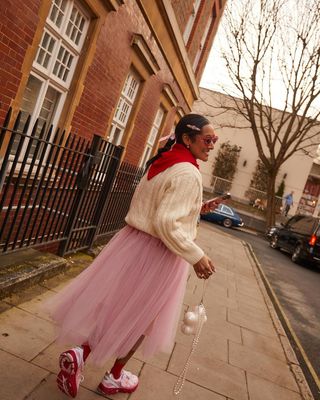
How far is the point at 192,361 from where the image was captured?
4016 mm

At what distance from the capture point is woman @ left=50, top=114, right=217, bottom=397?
2.58 metres

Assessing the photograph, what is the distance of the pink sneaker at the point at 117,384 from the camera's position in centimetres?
284

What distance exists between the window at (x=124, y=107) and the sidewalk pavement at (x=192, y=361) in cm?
464

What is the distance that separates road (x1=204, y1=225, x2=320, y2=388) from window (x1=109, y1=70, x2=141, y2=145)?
17.1ft

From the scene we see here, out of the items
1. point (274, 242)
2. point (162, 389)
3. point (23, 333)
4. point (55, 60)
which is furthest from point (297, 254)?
point (23, 333)

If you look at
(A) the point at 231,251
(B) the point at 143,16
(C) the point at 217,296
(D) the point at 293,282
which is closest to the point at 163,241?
(C) the point at 217,296

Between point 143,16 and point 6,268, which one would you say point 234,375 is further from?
point 143,16

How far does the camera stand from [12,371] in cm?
277

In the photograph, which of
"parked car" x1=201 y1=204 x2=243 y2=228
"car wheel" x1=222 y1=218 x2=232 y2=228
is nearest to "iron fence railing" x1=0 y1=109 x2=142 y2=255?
"parked car" x1=201 y1=204 x2=243 y2=228

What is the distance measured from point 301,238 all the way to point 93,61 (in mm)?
11617

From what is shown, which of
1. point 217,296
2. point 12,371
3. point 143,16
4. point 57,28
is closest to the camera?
point 12,371

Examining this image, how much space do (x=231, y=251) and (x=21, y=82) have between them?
33.0ft

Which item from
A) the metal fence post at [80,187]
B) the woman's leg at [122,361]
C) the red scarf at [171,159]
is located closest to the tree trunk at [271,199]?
the metal fence post at [80,187]

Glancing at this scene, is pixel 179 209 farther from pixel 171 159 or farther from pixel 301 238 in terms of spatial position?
pixel 301 238
